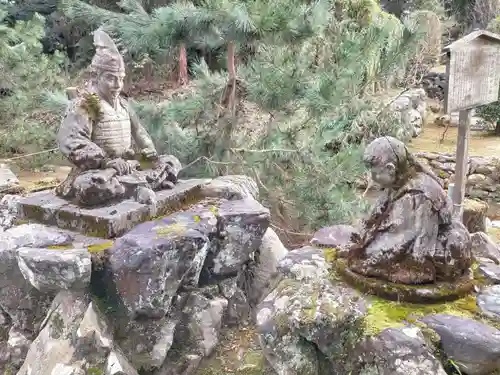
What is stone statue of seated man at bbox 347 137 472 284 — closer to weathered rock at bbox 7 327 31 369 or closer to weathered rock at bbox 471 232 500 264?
weathered rock at bbox 471 232 500 264

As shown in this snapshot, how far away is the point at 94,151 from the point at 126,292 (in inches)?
37.6

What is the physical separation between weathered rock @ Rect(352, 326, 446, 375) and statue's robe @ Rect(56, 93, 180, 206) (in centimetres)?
193

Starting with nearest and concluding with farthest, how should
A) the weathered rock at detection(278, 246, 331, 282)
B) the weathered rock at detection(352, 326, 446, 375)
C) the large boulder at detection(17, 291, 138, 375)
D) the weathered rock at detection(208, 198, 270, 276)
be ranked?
the weathered rock at detection(352, 326, 446, 375) → the weathered rock at detection(278, 246, 331, 282) → the large boulder at detection(17, 291, 138, 375) → the weathered rock at detection(208, 198, 270, 276)

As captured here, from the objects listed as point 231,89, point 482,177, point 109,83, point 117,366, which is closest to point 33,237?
point 117,366

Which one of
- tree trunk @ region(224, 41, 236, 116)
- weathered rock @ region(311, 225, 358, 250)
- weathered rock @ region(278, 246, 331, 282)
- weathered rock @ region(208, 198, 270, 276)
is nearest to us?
weathered rock @ region(278, 246, 331, 282)

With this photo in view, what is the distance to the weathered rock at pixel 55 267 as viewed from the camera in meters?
3.13

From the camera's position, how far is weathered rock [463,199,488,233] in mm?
5718

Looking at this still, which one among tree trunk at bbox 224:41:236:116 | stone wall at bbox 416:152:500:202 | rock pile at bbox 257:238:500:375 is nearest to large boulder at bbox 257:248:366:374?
rock pile at bbox 257:238:500:375

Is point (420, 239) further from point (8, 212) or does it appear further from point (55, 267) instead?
point (8, 212)

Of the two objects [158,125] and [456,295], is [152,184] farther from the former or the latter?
[456,295]

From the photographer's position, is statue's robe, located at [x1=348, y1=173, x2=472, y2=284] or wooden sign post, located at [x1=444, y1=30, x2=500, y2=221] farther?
wooden sign post, located at [x1=444, y1=30, x2=500, y2=221]

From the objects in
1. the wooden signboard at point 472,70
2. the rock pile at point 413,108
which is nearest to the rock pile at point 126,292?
the wooden signboard at point 472,70

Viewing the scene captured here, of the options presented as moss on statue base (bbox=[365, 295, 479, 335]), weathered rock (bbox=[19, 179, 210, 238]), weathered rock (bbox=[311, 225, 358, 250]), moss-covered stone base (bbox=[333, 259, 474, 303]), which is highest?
weathered rock (bbox=[19, 179, 210, 238])

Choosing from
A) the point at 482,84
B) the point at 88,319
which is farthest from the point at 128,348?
the point at 482,84
